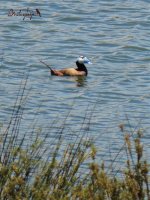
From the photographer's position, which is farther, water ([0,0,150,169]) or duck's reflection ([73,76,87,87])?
duck's reflection ([73,76,87,87])

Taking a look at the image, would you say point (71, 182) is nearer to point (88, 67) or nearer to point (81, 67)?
point (81, 67)

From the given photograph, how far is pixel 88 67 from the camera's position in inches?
859

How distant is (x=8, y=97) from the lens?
57.4 feet

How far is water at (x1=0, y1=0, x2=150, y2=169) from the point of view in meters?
15.6

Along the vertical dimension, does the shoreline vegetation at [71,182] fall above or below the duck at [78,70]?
above

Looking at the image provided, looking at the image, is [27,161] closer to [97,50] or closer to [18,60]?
[18,60]

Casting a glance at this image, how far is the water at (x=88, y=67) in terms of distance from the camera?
616 inches

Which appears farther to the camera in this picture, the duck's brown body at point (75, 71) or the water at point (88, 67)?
the duck's brown body at point (75, 71)

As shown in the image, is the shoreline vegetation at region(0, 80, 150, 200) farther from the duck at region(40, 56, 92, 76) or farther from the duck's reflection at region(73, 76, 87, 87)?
the duck at region(40, 56, 92, 76)

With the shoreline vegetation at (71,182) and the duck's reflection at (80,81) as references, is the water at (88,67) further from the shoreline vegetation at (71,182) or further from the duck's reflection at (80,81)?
the shoreline vegetation at (71,182)

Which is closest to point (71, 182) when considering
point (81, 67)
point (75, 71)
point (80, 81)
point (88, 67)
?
point (80, 81)

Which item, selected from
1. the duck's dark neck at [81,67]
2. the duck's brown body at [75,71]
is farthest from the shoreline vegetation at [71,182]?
the duck's dark neck at [81,67]

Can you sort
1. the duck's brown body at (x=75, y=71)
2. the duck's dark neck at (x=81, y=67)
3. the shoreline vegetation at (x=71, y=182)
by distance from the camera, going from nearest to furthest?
the shoreline vegetation at (x=71, y=182) < the duck's brown body at (x=75, y=71) < the duck's dark neck at (x=81, y=67)

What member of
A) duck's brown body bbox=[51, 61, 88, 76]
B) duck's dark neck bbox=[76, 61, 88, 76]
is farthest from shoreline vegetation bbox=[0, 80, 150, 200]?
duck's dark neck bbox=[76, 61, 88, 76]
